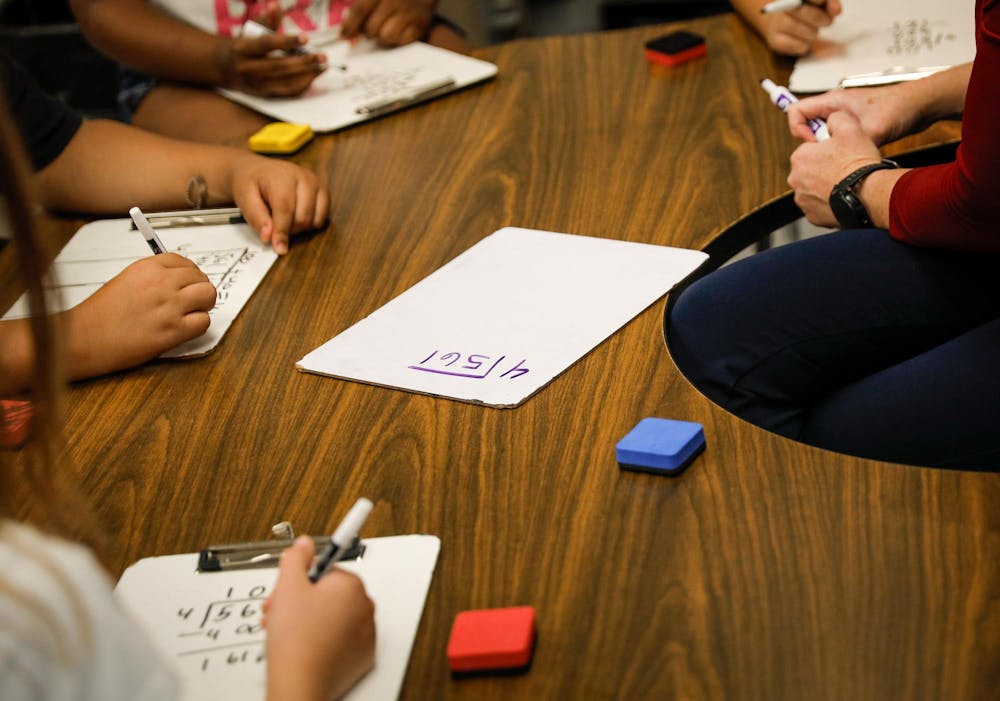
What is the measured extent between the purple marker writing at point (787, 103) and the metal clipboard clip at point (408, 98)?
1.48 feet

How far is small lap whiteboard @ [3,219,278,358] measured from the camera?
3.73ft

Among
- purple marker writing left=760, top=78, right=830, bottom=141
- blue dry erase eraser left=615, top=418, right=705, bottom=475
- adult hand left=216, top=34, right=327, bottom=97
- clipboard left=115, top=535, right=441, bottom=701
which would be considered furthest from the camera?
adult hand left=216, top=34, right=327, bottom=97

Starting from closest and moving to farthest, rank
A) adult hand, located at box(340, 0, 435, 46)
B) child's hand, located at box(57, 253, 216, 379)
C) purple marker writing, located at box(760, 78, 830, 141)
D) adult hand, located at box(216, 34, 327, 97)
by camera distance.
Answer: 1. child's hand, located at box(57, 253, 216, 379)
2. purple marker writing, located at box(760, 78, 830, 141)
3. adult hand, located at box(216, 34, 327, 97)
4. adult hand, located at box(340, 0, 435, 46)

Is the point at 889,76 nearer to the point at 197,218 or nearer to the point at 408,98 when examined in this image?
the point at 408,98

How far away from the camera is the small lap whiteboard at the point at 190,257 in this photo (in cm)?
114

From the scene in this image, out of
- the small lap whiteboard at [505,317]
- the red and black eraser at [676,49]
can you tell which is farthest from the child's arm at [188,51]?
the small lap whiteboard at [505,317]

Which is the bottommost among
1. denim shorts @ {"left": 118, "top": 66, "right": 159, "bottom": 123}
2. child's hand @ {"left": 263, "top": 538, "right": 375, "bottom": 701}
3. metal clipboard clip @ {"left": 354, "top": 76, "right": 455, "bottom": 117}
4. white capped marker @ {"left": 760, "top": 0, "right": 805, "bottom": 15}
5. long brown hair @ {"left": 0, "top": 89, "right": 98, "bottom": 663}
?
denim shorts @ {"left": 118, "top": 66, "right": 159, "bottom": 123}

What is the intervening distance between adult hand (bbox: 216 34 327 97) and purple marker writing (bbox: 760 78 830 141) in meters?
0.64

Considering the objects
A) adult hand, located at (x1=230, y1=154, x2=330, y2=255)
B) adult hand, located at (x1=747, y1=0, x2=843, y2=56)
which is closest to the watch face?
adult hand, located at (x1=747, y1=0, x2=843, y2=56)

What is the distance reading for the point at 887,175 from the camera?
1.11 meters

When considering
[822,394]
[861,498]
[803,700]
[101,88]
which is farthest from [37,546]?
[101,88]

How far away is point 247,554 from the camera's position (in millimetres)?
790

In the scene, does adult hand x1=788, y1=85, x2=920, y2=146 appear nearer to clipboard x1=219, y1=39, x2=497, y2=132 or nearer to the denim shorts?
clipboard x1=219, y1=39, x2=497, y2=132

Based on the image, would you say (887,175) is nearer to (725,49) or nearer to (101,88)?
(725,49)
